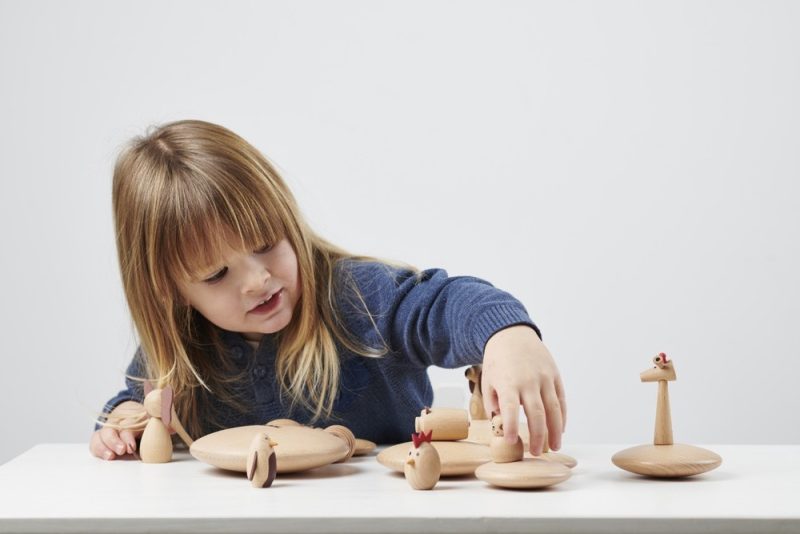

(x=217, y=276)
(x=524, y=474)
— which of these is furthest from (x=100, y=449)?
(x=524, y=474)

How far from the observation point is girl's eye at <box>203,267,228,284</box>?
3.66ft

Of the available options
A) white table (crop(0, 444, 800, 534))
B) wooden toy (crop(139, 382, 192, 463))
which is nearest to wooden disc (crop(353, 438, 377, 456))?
white table (crop(0, 444, 800, 534))

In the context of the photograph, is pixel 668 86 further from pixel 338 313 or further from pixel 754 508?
pixel 754 508

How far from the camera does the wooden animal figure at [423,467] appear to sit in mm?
773

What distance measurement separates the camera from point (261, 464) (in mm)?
802

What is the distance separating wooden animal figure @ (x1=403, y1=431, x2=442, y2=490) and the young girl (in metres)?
0.22

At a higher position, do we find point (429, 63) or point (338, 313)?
point (429, 63)

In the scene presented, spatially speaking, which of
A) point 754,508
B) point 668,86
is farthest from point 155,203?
point 668,86

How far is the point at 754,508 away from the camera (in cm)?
70

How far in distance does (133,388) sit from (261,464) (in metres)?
0.53

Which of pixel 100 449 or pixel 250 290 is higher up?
pixel 250 290

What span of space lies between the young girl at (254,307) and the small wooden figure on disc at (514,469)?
196 millimetres

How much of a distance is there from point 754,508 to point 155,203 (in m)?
0.72

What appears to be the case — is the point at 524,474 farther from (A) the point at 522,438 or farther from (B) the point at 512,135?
(B) the point at 512,135
